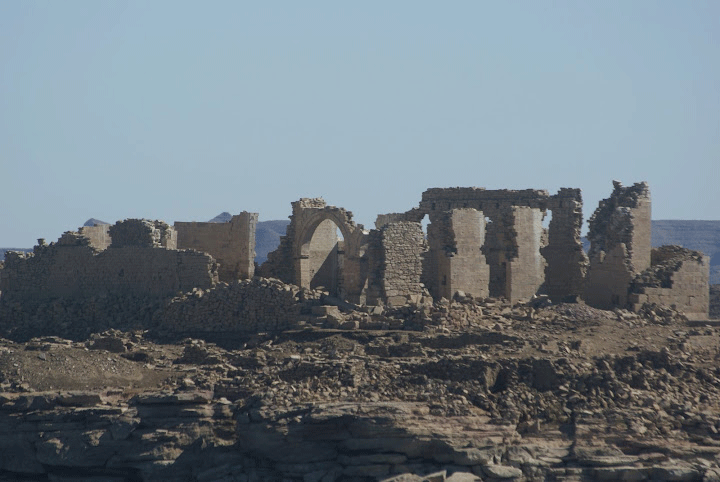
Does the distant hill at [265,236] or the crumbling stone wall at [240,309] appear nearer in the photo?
the crumbling stone wall at [240,309]

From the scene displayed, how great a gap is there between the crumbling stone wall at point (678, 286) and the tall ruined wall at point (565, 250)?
2290 millimetres

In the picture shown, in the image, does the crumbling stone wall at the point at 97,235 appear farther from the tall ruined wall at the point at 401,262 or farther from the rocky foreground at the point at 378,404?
the tall ruined wall at the point at 401,262

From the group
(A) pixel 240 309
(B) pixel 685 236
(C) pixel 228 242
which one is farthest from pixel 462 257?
(B) pixel 685 236

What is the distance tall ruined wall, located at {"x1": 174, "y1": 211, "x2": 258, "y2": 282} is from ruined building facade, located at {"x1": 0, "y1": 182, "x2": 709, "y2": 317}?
0.02 m

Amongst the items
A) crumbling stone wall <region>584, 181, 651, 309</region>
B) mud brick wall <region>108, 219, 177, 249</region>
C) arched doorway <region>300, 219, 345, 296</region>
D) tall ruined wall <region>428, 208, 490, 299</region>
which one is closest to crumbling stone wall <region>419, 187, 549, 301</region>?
tall ruined wall <region>428, 208, 490, 299</region>

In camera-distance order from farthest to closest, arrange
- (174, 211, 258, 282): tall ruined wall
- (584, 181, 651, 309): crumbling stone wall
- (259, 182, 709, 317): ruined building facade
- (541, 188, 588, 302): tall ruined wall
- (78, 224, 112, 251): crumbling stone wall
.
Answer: (541, 188, 588, 302): tall ruined wall < (174, 211, 258, 282): tall ruined wall < (78, 224, 112, 251): crumbling stone wall < (584, 181, 651, 309): crumbling stone wall < (259, 182, 709, 317): ruined building facade

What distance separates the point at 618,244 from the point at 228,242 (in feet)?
27.9

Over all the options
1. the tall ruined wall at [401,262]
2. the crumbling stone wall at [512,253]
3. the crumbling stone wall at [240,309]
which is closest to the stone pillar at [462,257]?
the crumbling stone wall at [512,253]

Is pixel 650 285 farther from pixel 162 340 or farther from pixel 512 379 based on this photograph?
pixel 162 340

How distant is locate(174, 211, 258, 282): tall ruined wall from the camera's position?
38156 millimetres

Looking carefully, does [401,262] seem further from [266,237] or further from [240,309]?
[266,237]

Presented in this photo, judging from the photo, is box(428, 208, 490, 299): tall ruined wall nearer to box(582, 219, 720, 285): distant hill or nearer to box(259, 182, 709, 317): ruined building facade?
box(259, 182, 709, 317): ruined building facade

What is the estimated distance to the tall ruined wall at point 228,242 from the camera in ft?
125

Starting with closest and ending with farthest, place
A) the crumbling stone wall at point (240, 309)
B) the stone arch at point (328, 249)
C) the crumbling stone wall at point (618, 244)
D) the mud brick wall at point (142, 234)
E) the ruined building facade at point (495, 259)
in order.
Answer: the crumbling stone wall at point (240, 309), the ruined building facade at point (495, 259), the crumbling stone wall at point (618, 244), the stone arch at point (328, 249), the mud brick wall at point (142, 234)
